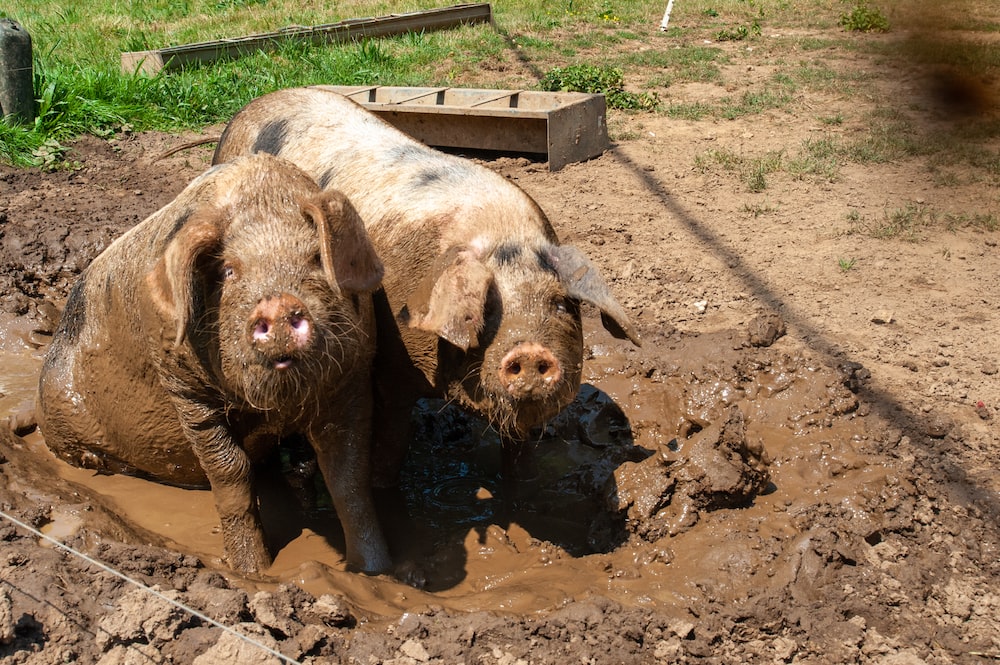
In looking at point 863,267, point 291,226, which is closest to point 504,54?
point 863,267

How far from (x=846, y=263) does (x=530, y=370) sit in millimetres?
3413

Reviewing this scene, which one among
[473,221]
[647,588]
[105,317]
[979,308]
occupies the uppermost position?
[473,221]

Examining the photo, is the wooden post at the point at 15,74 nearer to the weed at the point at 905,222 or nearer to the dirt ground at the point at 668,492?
the dirt ground at the point at 668,492

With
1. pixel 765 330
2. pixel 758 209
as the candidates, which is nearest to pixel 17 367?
pixel 765 330

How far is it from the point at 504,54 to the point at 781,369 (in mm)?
7620

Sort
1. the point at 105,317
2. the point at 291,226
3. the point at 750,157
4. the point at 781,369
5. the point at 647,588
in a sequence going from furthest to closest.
A: the point at 750,157, the point at 781,369, the point at 105,317, the point at 647,588, the point at 291,226

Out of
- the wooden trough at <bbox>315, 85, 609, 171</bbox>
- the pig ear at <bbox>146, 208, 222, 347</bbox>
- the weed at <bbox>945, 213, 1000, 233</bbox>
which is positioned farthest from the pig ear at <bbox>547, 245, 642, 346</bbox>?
the wooden trough at <bbox>315, 85, 609, 171</bbox>

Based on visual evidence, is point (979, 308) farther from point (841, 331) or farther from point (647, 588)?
point (647, 588)

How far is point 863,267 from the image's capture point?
6465 millimetres

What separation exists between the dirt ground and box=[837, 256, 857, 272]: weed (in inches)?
1.0

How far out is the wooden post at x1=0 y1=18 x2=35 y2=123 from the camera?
883 centimetres

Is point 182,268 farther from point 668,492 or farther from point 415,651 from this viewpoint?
point 668,492

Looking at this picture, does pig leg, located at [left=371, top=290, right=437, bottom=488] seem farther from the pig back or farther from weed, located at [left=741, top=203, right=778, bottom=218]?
weed, located at [left=741, top=203, right=778, bottom=218]

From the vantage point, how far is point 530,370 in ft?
12.9
